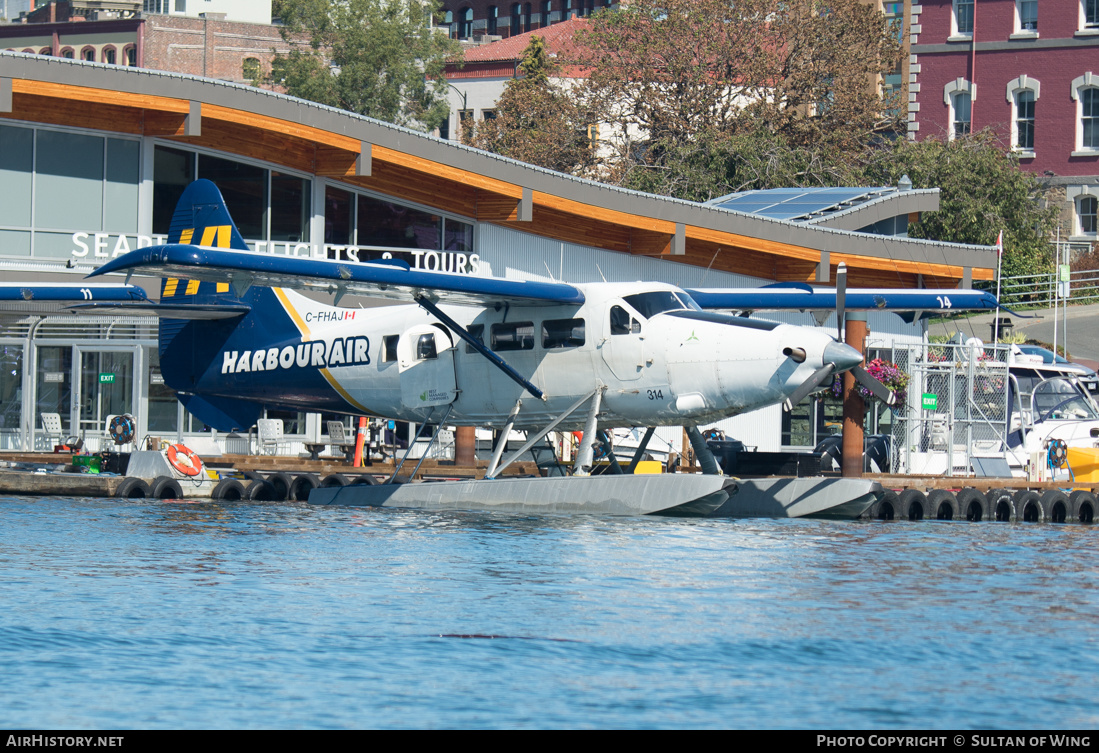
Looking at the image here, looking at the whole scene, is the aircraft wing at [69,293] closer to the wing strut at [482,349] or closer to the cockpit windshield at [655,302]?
the wing strut at [482,349]

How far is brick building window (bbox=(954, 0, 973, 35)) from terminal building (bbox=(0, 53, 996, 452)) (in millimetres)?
24335

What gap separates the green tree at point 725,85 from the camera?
47.3m

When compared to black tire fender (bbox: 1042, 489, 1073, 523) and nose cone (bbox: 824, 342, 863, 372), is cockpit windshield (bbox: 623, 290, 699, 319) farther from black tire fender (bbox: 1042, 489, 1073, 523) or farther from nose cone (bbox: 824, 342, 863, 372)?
black tire fender (bbox: 1042, 489, 1073, 523)

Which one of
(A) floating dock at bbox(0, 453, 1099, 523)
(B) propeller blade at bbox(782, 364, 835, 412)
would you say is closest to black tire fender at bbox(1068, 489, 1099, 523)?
(A) floating dock at bbox(0, 453, 1099, 523)

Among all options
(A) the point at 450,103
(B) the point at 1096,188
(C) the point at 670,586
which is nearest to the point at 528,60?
(A) the point at 450,103

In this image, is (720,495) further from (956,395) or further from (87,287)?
(87,287)

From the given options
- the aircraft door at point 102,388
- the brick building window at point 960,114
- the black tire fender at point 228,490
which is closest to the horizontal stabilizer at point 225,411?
the black tire fender at point 228,490

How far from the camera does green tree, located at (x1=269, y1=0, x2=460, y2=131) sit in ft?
239

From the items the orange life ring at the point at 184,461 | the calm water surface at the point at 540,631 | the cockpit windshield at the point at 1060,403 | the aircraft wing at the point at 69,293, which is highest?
the aircraft wing at the point at 69,293

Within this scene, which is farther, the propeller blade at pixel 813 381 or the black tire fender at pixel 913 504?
the black tire fender at pixel 913 504

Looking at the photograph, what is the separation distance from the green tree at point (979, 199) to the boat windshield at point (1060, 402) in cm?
2268

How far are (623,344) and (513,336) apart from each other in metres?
1.79

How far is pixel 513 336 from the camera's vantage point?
18266 mm
